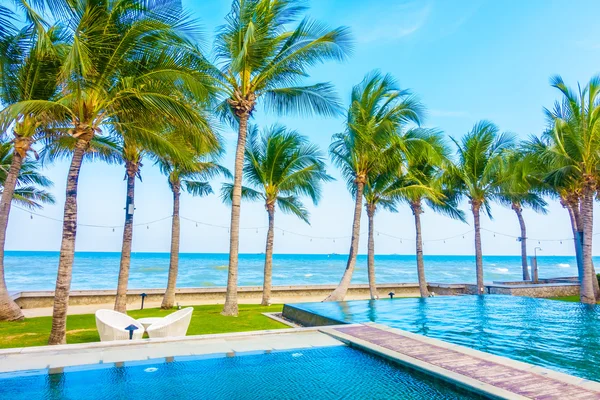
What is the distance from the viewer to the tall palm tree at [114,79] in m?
7.04

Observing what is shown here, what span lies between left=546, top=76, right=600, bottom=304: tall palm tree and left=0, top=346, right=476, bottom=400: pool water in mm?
12223

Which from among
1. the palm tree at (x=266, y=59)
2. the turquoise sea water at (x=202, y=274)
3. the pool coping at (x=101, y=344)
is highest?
the palm tree at (x=266, y=59)

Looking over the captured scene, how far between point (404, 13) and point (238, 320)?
1041 cm

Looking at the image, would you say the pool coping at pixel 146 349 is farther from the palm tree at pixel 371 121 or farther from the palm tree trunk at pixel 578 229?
the palm tree trunk at pixel 578 229

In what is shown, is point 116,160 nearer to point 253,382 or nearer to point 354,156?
point 354,156

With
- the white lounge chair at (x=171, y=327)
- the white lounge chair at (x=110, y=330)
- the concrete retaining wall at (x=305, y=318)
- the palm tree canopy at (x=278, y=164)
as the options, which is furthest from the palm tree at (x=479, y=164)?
the white lounge chair at (x=110, y=330)

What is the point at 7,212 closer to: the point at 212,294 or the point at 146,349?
the point at 146,349

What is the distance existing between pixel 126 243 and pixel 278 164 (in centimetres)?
654

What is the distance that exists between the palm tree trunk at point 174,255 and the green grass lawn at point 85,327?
73.7 inches

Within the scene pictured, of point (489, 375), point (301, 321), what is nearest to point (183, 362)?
point (489, 375)

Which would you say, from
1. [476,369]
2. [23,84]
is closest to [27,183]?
[23,84]

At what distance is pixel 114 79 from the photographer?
25.9 ft

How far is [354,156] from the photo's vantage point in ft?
50.3

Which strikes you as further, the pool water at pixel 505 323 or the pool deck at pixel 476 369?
the pool water at pixel 505 323
